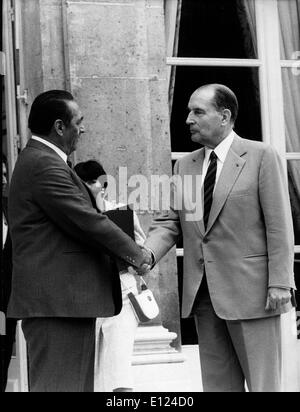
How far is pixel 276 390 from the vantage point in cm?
523

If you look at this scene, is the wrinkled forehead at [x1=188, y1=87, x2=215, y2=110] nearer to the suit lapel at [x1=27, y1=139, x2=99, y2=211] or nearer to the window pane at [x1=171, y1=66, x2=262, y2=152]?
the suit lapel at [x1=27, y1=139, x2=99, y2=211]

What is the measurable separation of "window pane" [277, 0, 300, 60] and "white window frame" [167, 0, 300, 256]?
0.05 meters

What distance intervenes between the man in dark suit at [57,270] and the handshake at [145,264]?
384mm

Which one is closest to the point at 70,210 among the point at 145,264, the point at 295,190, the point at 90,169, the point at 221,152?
the point at 145,264

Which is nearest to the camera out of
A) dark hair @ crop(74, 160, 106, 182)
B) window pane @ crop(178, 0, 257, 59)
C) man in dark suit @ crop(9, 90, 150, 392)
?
man in dark suit @ crop(9, 90, 150, 392)

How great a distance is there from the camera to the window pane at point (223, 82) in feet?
23.9

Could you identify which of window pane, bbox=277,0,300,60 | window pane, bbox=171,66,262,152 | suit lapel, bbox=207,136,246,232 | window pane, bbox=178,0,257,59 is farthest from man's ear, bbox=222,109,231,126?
window pane, bbox=277,0,300,60

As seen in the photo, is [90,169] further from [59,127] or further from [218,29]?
[218,29]

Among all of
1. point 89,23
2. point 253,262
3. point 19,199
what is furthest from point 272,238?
point 89,23

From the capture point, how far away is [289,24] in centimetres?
763

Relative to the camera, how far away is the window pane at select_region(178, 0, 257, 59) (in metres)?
7.41

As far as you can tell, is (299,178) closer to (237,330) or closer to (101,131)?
(101,131)

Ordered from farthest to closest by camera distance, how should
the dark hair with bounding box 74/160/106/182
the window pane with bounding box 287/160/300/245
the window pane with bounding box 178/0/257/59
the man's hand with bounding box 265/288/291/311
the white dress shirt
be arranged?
the window pane with bounding box 287/160/300/245, the window pane with bounding box 178/0/257/59, the dark hair with bounding box 74/160/106/182, the white dress shirt, the man's hand with bounding box 265/288/291/311

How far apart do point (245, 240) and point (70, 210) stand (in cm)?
102
